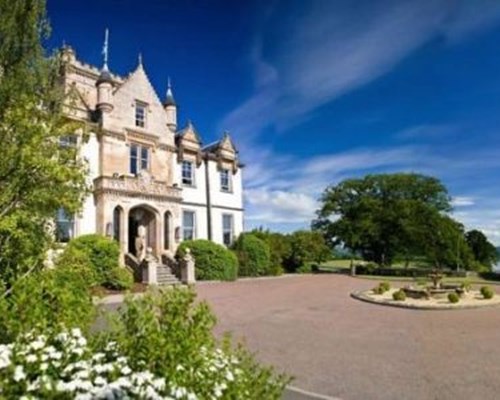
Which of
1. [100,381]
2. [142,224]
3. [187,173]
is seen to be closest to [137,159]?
[142,224]

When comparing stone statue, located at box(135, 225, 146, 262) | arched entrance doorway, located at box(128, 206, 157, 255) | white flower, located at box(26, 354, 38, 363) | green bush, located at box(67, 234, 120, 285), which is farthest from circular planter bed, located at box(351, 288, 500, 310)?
white flower, located at box(26, 354, 38, 363)

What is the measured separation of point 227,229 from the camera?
115 ft

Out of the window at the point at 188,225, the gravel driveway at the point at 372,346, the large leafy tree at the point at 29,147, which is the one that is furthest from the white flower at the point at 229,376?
the window at the point at 188,225

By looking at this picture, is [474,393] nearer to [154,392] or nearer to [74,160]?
[154,392]

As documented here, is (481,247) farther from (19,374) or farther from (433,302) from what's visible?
(19,374)

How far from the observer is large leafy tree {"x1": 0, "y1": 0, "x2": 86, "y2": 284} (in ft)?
31.4

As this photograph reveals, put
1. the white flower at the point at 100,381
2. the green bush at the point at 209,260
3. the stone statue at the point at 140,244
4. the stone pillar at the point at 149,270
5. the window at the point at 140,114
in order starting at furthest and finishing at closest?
the window at the point at 140,114 → the green bush at the point at 209,260 → the stone statue at the point at 140,244 → the stone pillar at the point at 149,270 → the white flower at the point at 100,381

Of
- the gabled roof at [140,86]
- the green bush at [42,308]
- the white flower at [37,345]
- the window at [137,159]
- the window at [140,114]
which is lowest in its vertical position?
the white flower at [37,345]

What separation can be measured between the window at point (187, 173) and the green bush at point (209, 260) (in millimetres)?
4907

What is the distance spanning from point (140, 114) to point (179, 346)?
91.8ft

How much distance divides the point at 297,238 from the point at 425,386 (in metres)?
31.9

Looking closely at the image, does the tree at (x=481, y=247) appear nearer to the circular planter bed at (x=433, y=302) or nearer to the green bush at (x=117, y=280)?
the circular planter bed at (x=433, y=302)

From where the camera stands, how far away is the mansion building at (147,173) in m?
26.2

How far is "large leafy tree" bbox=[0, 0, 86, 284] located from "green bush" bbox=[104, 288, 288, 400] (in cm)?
497
